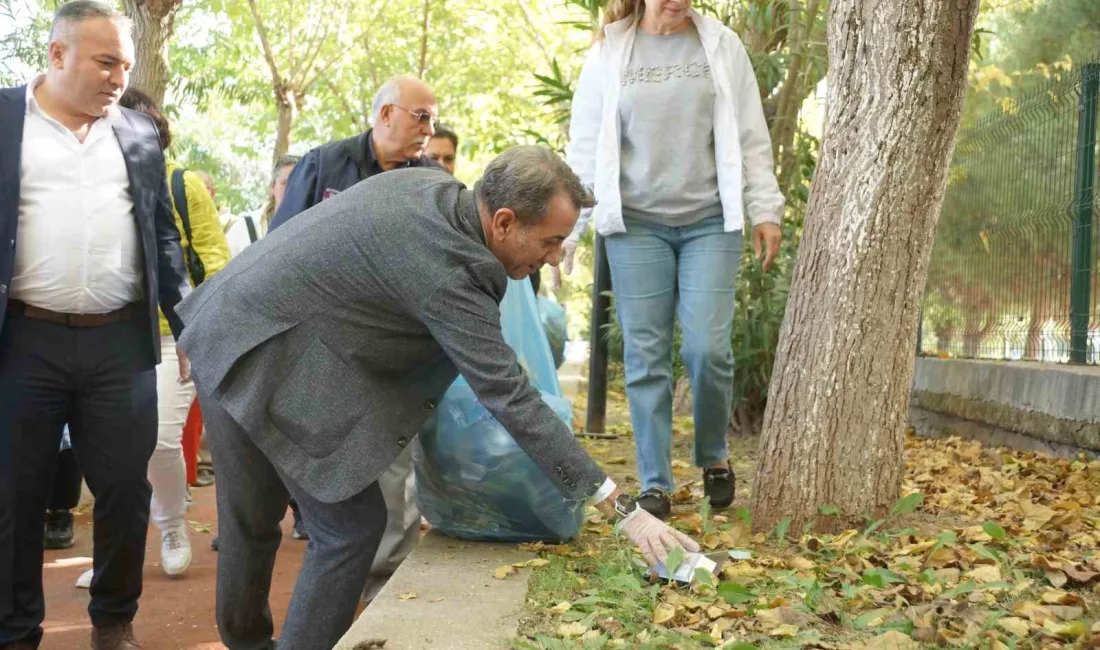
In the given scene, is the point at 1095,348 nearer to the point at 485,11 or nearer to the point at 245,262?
the point at 245,262

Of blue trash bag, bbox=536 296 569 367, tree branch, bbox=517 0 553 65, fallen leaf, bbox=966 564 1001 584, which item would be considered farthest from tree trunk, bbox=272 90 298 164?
fallen leaf, bbox=966 564 1001 584

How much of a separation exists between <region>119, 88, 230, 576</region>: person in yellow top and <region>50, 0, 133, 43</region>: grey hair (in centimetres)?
141

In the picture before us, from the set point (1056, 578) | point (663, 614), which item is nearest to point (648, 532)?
point (663, 614)

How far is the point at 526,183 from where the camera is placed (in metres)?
3.05

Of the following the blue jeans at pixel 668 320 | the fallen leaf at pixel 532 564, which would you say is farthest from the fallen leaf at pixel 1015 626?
the blue jeans at pixel 668 320

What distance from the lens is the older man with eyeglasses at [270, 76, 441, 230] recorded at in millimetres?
4836

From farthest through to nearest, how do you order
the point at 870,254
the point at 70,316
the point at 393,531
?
the point at 393,531, the point at 870,254, the point at 70,316

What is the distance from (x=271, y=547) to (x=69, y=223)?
1.32 meters

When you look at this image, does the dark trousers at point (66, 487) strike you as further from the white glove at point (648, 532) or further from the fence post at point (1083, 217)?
the fence post at point (1083, 217)

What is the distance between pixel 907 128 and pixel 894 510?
1337mm

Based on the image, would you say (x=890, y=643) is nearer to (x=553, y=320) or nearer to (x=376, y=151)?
A: (x=376, y=151)

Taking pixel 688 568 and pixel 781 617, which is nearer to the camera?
pixel 781 617

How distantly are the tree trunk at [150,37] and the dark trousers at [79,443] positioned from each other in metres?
5.09

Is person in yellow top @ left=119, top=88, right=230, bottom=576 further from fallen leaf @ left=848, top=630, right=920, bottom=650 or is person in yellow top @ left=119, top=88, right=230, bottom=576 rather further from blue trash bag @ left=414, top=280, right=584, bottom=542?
fallen leaf @ left=848, top=630, right=920, bottom=650
